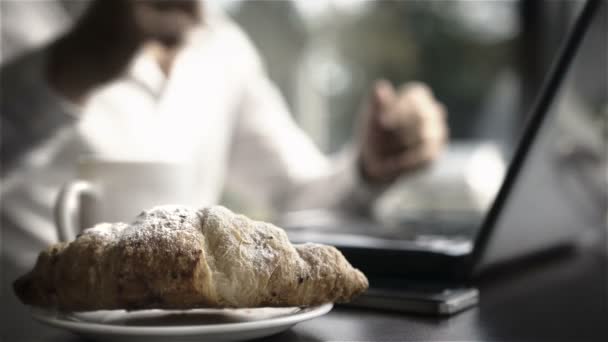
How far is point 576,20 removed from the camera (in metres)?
0.45

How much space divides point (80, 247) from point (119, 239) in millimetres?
19

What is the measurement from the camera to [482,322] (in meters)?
0.37

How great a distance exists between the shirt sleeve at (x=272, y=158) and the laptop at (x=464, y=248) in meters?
0.89

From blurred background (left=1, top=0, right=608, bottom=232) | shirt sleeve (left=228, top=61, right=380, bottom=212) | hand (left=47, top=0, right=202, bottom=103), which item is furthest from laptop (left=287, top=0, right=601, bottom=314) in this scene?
shirt sleeve (left=228, top=61, right=380, bottom=212)

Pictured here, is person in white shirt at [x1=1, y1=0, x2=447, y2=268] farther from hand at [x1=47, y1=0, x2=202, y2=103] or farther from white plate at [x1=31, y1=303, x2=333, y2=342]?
white plate at [x1=31, y1=303, x2=333, y2=342]

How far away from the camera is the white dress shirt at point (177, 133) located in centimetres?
96

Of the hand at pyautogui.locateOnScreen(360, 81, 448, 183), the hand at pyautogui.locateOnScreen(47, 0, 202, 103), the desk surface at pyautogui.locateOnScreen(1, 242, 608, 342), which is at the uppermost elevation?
the hand at pyautogui.locateOnScreen(47, 0, 202, 103)

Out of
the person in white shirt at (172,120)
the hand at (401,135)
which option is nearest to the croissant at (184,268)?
the person in white shirt at (172,120)

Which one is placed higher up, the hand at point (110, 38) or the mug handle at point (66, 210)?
the hand at point (110, 38)

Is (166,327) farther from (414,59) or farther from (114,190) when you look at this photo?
(414,59)

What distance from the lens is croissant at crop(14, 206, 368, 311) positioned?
0.27m

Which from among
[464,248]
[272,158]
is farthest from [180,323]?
[272,158]

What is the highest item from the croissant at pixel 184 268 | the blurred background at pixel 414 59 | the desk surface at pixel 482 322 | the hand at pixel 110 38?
the blurred background at pixel 414 59

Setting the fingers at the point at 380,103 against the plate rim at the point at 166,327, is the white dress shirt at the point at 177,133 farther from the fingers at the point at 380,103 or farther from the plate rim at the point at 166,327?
the plate rim at the point at 166,327
